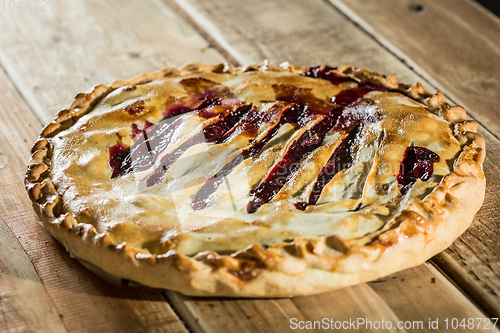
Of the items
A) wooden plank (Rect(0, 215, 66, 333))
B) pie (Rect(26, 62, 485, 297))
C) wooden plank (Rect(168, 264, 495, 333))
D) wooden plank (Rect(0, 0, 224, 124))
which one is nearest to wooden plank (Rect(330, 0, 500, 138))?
pie (Rect(26, 62, 485, 297))

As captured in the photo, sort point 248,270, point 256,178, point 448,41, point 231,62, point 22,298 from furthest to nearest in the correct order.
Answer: point 448,41 → point 231,62 → point 256,178 → point 22,298 → point 248,270

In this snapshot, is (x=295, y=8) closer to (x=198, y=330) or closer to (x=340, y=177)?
(x=340, y=177)

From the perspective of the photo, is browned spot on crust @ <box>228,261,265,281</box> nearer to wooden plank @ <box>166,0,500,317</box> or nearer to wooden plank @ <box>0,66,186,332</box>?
wooden plank @ <box>0,66,186,332</box>

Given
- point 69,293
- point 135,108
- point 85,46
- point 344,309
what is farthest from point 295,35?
point 69,293

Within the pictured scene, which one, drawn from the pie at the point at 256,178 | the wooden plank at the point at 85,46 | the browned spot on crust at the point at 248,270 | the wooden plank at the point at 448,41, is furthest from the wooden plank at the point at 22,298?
the wooden plank at the point at 448,41

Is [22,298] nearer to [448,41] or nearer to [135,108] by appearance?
[135,108]

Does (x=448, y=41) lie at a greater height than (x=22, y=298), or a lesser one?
lesser

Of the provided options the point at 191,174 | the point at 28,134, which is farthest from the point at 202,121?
the point at 28,134
